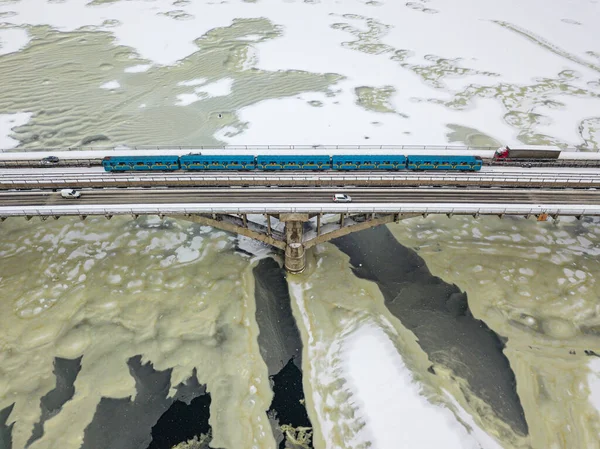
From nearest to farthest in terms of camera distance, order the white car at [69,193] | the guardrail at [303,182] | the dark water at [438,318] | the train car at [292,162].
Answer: the dark water at [438,318] < the white car at [69,193] < the guardrail at [303,182] < the train car at [292,162]

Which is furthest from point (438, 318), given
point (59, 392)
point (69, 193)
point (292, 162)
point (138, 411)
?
point (69, 193)

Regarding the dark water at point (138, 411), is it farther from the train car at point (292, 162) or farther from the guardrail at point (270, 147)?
the guardrail at point (270, 147)

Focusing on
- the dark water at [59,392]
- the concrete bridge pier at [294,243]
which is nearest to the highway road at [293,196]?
the concrete bridge pier at [294,243]

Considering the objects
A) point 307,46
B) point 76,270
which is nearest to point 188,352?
point 76,270

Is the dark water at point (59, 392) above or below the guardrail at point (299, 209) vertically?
below

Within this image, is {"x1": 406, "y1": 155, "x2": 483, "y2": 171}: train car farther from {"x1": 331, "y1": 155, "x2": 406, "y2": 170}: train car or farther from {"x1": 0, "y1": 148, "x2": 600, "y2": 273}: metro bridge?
{"x1": 331, "y1": 155, "x2": 406, "y2": 170}: train car

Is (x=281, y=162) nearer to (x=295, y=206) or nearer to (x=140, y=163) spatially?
(x=295, y=206)
